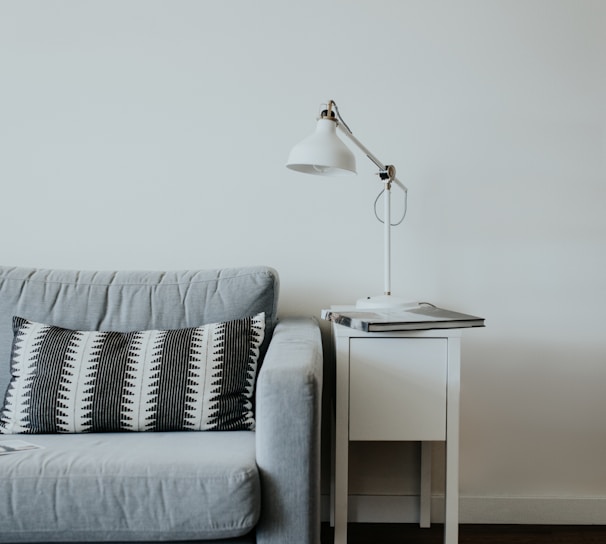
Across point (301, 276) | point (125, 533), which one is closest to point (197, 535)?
point (125, 533)

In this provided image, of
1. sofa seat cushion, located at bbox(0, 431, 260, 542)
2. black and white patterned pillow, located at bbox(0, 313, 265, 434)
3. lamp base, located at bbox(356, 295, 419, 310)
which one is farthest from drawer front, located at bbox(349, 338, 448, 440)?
sofa seat cushion, located at bbox(0, 431, 260, 542)

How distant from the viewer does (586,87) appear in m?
2.11

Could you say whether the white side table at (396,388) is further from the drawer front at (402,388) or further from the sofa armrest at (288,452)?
the sofa armrest at (288,452)

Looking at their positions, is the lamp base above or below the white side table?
above

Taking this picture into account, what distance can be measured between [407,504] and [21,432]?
1.24m

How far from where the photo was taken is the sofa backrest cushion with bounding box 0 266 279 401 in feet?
5.97

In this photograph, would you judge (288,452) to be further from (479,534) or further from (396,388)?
(479,534)

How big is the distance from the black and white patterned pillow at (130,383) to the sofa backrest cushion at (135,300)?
142 mm

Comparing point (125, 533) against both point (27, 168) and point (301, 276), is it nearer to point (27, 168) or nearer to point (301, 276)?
point (301, 276)

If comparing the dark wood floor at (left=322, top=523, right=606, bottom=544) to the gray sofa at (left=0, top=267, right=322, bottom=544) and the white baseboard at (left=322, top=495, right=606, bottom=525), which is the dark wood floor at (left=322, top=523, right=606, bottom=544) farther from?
the gray sofa at (left=0, top=267, right=322, bottom=544)

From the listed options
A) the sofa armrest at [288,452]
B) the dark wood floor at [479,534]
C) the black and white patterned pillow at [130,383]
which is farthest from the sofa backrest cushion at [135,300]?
the dark wood floor at [479,534]

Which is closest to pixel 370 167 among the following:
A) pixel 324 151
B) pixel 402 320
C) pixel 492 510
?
pixel 324 151

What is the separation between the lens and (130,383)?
1.60 meters

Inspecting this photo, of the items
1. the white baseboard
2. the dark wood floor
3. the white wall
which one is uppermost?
the white wall
